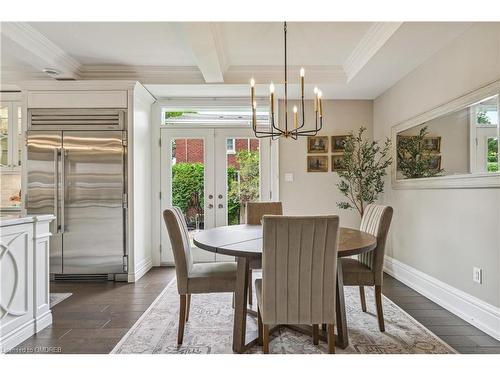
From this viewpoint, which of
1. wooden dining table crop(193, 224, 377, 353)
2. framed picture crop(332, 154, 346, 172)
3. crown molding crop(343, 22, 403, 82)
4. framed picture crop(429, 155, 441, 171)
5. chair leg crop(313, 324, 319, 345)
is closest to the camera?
wooden dining table crop(193, 224, 377, 353)

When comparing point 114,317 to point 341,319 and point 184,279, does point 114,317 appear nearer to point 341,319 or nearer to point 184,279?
point 184,279

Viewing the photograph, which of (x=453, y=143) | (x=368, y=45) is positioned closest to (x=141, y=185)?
(x=368, y=45)

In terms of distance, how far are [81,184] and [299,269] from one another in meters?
3.01

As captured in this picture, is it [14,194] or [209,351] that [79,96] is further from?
[209,351]

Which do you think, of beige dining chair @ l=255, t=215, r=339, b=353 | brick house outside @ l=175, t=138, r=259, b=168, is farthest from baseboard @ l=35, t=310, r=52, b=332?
brick house outside @ l=175, t=138, r=259, b=168

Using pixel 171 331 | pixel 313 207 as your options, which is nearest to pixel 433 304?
pixel 313 207

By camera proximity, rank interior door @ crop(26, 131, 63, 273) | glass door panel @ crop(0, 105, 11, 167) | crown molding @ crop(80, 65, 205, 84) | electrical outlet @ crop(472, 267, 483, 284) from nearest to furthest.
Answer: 1. electrical outlet @ crop(472, 267, 483, 284)
2. interior door @ crop(26, 131, 63, 273)
3. crown molding @ crop(80, 65, 205, 84)
4. glass door panel @ crop(0, 105, 11, 167)

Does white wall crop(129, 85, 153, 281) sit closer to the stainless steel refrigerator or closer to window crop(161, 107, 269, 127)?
the stainless steel refrigerator

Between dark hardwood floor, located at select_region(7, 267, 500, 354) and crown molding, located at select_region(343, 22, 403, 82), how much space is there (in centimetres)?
235

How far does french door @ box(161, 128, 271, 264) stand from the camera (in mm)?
4598

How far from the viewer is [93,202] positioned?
12.5 feet

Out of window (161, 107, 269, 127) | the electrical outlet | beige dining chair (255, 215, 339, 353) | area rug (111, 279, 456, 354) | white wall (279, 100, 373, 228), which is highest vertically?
window (161, 107, 269, 127)

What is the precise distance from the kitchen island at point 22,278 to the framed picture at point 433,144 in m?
3.43
